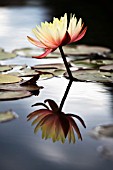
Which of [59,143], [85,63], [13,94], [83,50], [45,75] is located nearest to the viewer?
[59,143]

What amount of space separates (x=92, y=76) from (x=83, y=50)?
477 millimetres

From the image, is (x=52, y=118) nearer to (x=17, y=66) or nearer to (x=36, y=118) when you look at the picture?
(x=36, y=118)

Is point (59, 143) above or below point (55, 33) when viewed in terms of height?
below

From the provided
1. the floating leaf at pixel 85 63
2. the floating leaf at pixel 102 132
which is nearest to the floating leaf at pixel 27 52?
the floating leaf at pixel 85 63

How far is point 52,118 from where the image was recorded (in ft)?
3.36

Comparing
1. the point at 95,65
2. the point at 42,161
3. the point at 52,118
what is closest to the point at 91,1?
the point at 95,65

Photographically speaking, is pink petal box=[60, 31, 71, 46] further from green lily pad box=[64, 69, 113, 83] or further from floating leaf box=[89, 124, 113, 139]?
floating leaf box=[89, 124, 113, 139]

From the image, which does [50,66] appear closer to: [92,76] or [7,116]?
[92,76]

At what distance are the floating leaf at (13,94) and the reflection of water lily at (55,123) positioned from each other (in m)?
0.08

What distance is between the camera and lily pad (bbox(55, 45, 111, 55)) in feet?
6.02

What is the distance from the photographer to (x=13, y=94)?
3.91 feet

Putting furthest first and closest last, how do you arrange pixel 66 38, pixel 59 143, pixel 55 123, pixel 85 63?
pixel 85 63 < pixel 66 38 < pixel 55 123 < pixel 59 143

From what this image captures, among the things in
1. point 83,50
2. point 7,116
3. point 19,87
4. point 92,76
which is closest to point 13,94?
point 19,87

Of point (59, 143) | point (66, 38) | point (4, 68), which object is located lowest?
point (59, 143)
